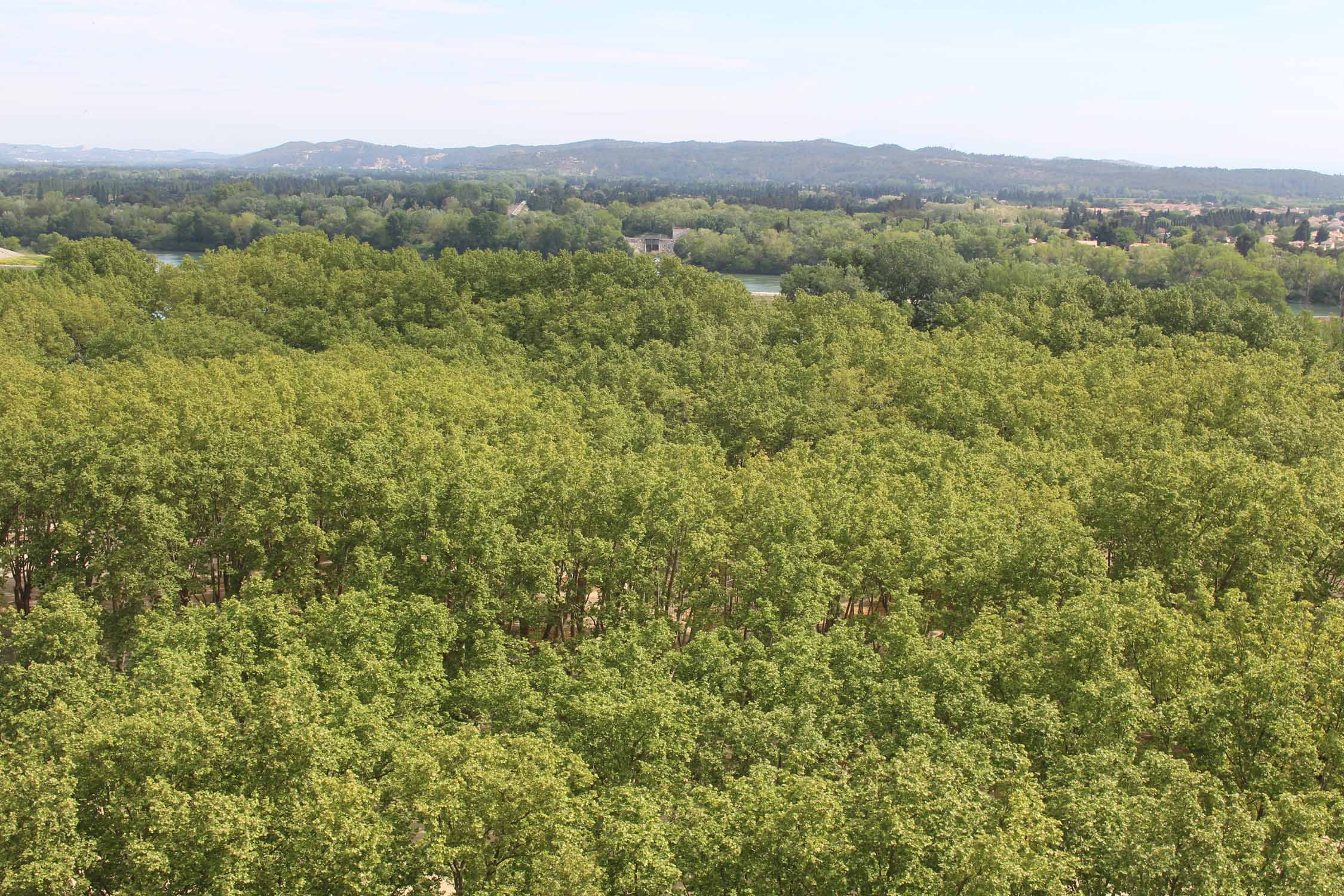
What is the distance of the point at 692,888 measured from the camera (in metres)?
19.3

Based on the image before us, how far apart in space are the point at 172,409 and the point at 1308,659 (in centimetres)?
3870

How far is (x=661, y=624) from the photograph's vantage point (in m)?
27.6

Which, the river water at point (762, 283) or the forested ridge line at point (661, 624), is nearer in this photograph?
the forested ridge line at point (661, 624)

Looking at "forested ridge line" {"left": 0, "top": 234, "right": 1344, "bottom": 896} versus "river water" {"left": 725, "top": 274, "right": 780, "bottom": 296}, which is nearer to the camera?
"forested ridge line" {"left": 0, "top": 234, "right": 1344, "bottom": 896}

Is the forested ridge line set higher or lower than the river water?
lower

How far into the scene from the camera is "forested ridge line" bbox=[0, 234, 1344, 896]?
62.6 ft

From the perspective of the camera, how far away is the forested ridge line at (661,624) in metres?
19.1

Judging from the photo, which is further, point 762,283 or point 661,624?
point 762,283

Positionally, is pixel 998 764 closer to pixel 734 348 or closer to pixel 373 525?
pixel 373 525

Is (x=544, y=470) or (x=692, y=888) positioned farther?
(x=544, y=470)

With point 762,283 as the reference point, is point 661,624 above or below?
below

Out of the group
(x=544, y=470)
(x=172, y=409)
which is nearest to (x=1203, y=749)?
(x=544, y=470)

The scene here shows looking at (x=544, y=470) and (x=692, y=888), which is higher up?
(x=544, y=470)

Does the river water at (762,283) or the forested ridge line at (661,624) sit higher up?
the river water at (762,283)
